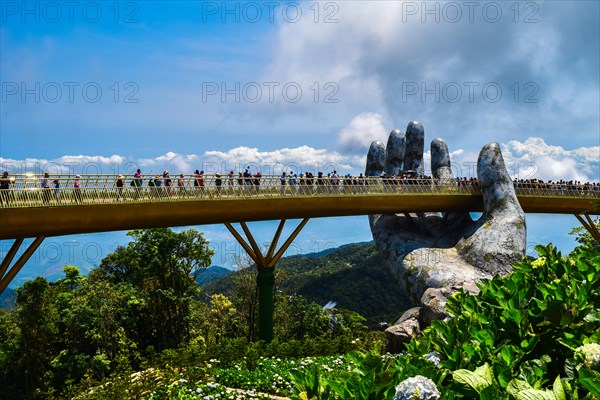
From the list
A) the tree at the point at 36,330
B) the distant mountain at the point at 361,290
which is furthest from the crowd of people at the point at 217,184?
the distant mountain at the point at 361,290

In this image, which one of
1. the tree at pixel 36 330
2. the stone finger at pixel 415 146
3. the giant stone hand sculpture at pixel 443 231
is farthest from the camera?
the stone finger at pixel 415 146

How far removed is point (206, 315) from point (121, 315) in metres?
9.01

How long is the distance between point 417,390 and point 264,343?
16.7m

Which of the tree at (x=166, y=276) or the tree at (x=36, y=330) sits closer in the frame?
the tree at (x=36, y=330)

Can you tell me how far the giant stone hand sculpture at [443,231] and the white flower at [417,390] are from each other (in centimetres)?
1919

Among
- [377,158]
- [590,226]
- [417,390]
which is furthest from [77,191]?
[590,226]

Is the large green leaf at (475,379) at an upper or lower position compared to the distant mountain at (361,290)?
upper

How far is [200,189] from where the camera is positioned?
815 inches

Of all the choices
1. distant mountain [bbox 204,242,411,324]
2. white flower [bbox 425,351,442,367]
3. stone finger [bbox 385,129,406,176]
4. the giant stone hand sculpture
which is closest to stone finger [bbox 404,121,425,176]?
the giant stone hand sculpture

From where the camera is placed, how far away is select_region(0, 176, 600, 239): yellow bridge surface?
674 inches

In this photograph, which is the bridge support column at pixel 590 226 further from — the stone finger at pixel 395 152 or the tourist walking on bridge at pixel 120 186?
the tourist walking on bridge at pixel 120 186

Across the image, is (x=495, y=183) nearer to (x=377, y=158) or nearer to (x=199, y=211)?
(x=377, y=158)

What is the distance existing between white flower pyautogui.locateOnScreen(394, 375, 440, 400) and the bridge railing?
1587 centimetres

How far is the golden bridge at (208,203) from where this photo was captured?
56.2 ft
